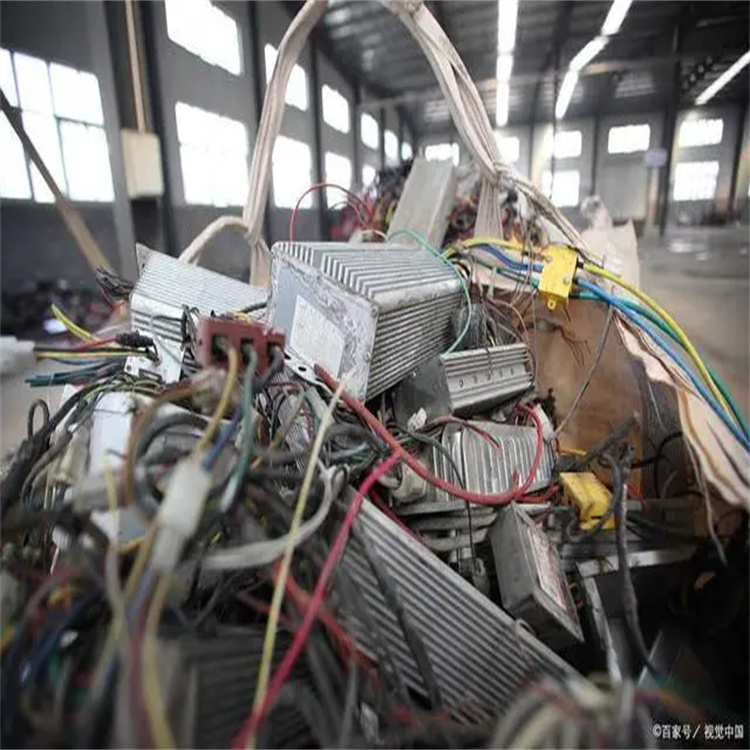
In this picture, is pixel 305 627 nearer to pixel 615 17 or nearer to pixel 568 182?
pixel 615 17

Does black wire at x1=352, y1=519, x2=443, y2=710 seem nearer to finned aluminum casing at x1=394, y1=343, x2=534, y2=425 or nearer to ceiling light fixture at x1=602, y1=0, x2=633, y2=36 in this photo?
finned aluminum casing at x1=394, y1=343, x2=534, y2=425

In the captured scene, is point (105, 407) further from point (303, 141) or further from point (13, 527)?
point (303, 141)

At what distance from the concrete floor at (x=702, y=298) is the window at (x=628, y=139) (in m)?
1.08

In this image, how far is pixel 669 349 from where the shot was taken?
0.81 metres

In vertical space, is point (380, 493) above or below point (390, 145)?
below

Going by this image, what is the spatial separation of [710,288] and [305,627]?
4.26 meters

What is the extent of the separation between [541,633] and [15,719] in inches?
24.1

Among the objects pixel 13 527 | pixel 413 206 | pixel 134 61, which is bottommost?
pixel 13 527

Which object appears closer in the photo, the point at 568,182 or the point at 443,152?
the point at 443,152

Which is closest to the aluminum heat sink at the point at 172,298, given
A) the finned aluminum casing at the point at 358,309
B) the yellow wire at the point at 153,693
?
the finned aluminum casing at the point at 358,309

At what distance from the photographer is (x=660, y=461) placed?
2.64 ft

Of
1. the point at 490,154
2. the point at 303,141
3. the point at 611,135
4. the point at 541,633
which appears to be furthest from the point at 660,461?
the point at 611,135

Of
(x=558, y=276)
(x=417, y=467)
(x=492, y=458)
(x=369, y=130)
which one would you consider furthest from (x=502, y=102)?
(x=417, y=467)

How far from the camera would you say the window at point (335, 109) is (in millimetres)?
3223
